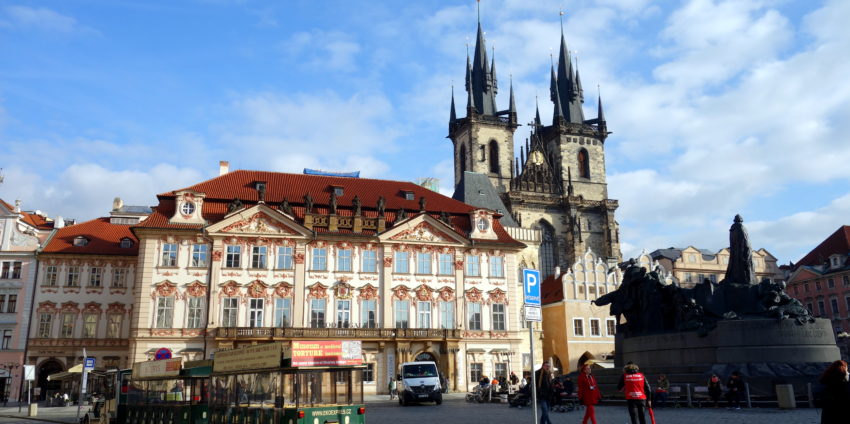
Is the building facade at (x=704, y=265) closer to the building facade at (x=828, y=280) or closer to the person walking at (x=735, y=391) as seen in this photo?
the building facade at (x=828, y=280)

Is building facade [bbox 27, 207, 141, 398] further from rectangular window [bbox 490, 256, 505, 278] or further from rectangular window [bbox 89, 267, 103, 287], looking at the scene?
rectangular window [bbox 490, 256, 505, 278]

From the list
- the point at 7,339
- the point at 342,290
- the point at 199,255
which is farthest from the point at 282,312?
the point at 7,339

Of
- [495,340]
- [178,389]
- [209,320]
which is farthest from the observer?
[495,340]

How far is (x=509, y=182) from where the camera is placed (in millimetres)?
85938

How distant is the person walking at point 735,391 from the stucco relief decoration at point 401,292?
80.7ft

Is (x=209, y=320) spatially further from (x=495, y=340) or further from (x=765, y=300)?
(x=765, y=300)

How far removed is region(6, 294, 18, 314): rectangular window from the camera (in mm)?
45406

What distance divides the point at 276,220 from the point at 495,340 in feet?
49.4

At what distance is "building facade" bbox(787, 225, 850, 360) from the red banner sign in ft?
206

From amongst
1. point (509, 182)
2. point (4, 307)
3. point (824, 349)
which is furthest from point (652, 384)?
point (509, 182)

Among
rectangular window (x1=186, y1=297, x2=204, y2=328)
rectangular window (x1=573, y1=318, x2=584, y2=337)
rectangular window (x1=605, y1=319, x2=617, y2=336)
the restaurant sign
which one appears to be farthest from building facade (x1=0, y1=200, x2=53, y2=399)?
rectangular window (x1=605, y1=319, x2=617, y2=336)

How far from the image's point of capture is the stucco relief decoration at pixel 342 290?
1697 inches

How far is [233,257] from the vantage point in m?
42.2

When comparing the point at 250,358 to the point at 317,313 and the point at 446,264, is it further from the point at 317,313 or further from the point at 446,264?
the point at 446,264
